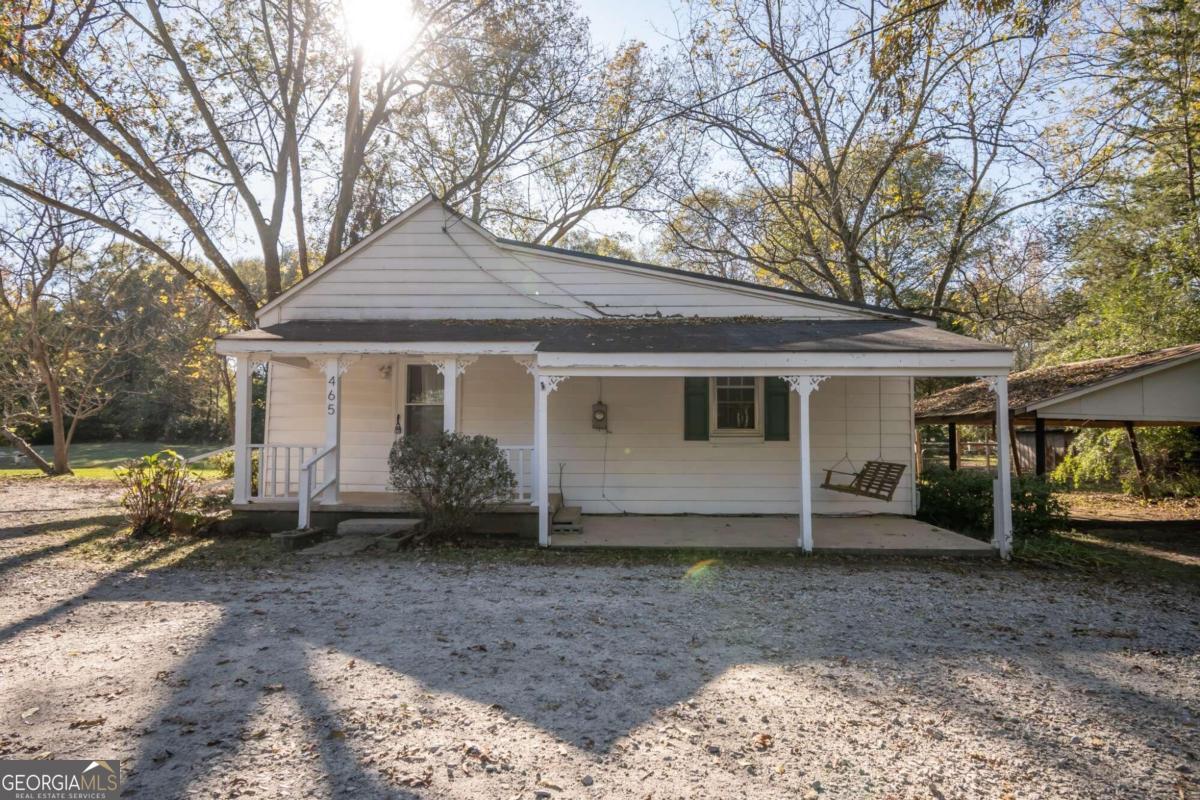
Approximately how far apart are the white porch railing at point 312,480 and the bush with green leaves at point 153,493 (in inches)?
60.8

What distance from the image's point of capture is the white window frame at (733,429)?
977 centimetres

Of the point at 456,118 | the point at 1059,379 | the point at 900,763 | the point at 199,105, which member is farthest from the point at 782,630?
the point at 456,118

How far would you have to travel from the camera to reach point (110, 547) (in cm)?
769

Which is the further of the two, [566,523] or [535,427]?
[566,523]

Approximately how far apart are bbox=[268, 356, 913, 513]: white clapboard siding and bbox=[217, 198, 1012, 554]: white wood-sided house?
0.02 metres

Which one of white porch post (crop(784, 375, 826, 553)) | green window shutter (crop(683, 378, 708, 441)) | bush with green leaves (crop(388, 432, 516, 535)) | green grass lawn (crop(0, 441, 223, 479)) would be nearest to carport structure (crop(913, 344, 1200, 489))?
white porch post (crop(784, 375, 826, 553))

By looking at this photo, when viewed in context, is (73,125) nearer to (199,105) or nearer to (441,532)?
(199,105)

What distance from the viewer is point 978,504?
9.64 meters

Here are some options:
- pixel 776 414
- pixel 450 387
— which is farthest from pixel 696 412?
pixel 450 387

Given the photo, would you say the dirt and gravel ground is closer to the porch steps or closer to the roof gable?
the porch steps

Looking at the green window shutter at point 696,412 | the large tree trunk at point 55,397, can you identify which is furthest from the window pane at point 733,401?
the large tree trunk at point 55,397

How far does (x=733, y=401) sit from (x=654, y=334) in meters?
1.97

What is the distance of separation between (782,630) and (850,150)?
583 inches

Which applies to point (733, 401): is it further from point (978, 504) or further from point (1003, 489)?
point (978, 504)
